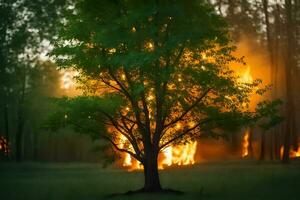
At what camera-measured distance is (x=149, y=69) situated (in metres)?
24.5

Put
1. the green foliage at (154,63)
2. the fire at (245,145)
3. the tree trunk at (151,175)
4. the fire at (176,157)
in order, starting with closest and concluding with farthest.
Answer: the green foliage at (154,63) < the tree trunk at (151,175) < the fire at (176,157) < the fire at (245,145)

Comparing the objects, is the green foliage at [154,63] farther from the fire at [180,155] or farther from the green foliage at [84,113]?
the fire at [180,155]

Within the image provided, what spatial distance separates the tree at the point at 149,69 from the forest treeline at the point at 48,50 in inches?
776

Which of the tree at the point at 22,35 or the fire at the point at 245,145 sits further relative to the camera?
the fire at the point at 245,145

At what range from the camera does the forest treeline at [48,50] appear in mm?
51781

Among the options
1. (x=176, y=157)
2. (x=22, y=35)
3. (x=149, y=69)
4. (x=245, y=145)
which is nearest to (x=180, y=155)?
(x=176, y=157)

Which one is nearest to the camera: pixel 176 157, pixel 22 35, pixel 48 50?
pixel 176 157

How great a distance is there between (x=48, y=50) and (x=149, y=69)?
A: 135 feet

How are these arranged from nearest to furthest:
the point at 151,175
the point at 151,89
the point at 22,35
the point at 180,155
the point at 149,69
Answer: the point at 149,69 < the point at 151,89 < the point at 151,175 < the point at 180,155 < the point at 22,35

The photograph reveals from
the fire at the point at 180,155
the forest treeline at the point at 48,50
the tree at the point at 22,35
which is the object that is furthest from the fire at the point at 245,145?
the tree at the point at 22,35

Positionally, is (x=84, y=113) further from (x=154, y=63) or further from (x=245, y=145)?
(x=245, y=145)

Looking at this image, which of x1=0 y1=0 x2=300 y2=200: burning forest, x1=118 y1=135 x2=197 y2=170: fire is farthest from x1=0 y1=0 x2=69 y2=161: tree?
x1=0 y1=0 x2=300 y2=200: burning forest

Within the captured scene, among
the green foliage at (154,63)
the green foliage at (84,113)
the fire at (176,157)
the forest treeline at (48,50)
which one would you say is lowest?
the fire at (176,157)

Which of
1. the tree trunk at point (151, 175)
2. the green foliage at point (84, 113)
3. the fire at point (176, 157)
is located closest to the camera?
the green foliage at point (84, 113)
